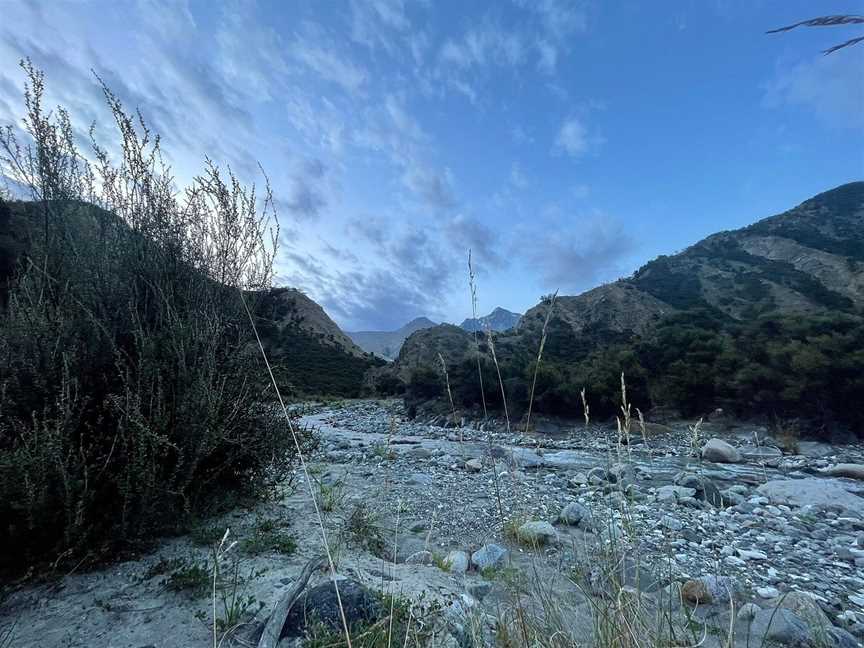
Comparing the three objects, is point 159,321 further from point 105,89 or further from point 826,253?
point 826,253

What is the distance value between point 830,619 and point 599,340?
30.0 metres

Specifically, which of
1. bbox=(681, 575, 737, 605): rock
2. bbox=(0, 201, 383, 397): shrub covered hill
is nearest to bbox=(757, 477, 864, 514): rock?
bbox=(681, 575, 737, 605): rock

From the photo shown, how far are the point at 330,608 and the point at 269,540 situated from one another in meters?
1.65

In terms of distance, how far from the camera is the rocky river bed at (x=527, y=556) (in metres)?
2.15

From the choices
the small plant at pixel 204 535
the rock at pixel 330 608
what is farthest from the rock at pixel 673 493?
the small plant at pixel 204 535

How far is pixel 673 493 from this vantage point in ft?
18.9

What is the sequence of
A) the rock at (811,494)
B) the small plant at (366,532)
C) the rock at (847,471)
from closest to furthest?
the small plant at (366,532), the rock at (811,494), the rock at (847,471)

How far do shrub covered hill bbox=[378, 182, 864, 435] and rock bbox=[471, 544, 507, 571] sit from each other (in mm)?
1894

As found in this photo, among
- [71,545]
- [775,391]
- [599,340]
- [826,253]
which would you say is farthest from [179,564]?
[826,253]

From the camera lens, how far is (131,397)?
10.1ft

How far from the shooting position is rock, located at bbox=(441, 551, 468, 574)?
11.6 ft

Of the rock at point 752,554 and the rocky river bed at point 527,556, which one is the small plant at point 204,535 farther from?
the rock at point 752,554

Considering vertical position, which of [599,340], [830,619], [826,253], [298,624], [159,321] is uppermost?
[826,253]

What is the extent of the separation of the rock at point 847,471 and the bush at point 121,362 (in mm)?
10456
